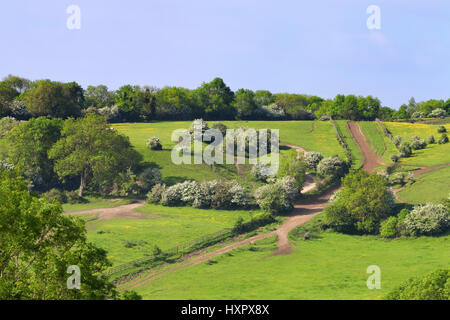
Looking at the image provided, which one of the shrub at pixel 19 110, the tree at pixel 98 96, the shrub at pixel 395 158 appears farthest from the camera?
the tree at pixel 98 96

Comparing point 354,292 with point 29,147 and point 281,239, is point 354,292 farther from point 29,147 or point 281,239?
point 29,147

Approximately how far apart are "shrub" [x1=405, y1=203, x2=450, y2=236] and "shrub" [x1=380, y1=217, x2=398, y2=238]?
154 centimetres

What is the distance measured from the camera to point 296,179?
83.6 metres

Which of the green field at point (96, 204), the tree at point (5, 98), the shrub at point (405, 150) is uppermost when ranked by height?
the tree at point (5, 98)

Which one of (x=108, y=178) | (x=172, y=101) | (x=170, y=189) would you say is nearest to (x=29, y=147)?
(x=108, y=178)

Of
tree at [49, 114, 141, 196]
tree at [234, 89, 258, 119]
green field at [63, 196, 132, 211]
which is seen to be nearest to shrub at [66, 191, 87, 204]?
green field at [63, 196, 132, 211]

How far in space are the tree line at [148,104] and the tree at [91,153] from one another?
36.5 meters

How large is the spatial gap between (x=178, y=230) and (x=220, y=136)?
47.2m

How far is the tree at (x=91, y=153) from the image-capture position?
8756 cm

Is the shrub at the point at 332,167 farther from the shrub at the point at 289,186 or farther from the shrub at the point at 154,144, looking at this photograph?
the shrub at the point at 154,144

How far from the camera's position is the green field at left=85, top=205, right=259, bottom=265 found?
5672 cm

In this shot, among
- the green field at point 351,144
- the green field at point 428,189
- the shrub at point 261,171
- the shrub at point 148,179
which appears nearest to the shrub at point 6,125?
the shrub at point 148,179

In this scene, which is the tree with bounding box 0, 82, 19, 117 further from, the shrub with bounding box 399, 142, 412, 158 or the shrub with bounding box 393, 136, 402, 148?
the shrub with bounding box 393, 136, 402, 148
